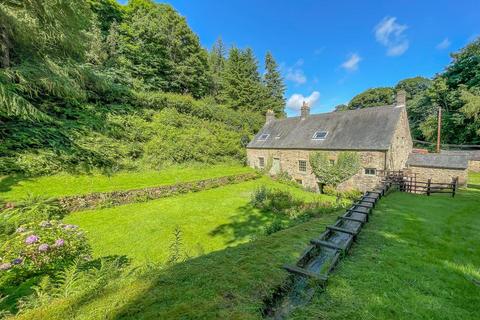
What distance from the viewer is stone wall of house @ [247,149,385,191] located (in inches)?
604

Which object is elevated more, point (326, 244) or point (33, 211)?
point (326, 244)

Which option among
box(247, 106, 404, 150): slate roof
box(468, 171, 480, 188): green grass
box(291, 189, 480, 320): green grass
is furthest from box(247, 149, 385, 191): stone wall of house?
box(468, 171, 480, 188): green grass

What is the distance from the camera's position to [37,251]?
3.79 metres

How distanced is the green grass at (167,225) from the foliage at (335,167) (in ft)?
26.8

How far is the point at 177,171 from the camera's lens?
18297mm

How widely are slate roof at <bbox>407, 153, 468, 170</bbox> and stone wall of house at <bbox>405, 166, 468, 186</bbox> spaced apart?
0.98 feet

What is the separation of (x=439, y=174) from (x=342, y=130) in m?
7.52

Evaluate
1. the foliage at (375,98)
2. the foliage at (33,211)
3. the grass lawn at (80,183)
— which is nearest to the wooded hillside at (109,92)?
the grass lawn at (80,183)

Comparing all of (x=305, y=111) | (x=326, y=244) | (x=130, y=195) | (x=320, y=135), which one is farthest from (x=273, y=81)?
(x=326, y=244)

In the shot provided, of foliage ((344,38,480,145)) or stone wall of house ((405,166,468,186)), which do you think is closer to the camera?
stone wall of house ((405,166,468,186))

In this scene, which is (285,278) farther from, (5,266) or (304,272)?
(5,266)

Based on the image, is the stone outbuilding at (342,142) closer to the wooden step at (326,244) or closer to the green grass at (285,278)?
the green grass at (285,278)

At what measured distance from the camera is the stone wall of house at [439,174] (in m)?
15.4

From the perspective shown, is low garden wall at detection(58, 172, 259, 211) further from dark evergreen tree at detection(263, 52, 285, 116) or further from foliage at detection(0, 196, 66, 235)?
dark evergreen tree at detection(263, 52, 285, 116)
